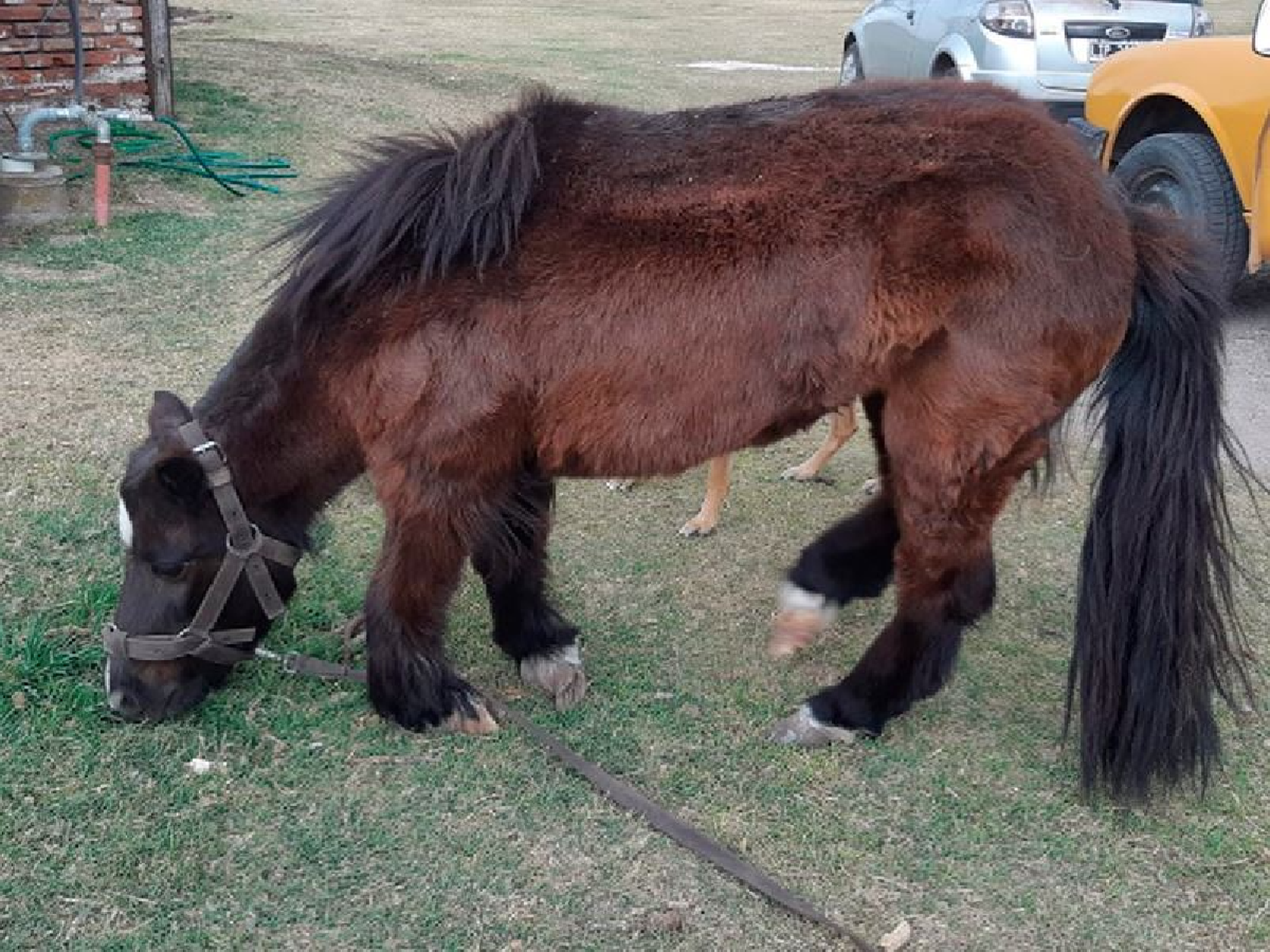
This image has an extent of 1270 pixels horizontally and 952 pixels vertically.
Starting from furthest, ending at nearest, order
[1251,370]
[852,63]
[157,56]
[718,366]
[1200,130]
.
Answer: [852,63] < [157,56] < [1200,130] < [1251,370] < [718,366]

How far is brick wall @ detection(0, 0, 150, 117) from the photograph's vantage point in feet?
28.3

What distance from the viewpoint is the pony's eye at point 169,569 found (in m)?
3.17

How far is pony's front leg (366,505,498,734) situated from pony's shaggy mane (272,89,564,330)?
1.83 ft

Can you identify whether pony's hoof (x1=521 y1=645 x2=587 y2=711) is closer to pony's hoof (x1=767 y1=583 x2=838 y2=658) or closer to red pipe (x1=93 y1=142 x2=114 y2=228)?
pony's hoof (x1=767 y1=583 x2=838 y2=658)

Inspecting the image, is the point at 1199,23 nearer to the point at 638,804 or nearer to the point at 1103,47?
the point at 1103,47

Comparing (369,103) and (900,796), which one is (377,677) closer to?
(900,796)

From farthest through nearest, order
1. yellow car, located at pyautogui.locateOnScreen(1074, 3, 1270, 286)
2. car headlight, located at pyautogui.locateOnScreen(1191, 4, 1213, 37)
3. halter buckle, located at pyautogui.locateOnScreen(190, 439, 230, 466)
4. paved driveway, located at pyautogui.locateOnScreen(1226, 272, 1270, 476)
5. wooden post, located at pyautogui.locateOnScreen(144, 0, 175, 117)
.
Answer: car headlight, located at pyautogui.locateOnScreen(1191, 4, 1213, 37), wooden post, located at pyautogui.locateOnScreen(144, 0, 175, 117), yellow car, located at pyautogui.locateOnScreen(1074, 3, 1270, 286), paved driveway, located at pyautogui.locateOnScreen(1226, 272, 1270, 476), halter buckle, located at pyautogui.locateOnScreen(190, 439, 230, 466)

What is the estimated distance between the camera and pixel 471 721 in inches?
133

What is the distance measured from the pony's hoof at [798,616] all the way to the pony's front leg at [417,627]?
84 cm

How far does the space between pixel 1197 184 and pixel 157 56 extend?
6.91 meters

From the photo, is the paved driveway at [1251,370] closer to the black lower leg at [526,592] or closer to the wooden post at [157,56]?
the black lower leg at [526,592]

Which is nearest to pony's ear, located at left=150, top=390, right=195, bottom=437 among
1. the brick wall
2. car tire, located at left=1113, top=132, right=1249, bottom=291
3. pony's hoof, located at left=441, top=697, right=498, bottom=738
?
pony's hoof, located at left=441, top=697, right=498, bottom=738

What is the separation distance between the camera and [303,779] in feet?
10.4

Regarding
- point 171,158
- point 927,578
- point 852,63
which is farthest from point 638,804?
point 852,63
